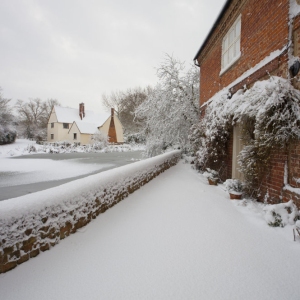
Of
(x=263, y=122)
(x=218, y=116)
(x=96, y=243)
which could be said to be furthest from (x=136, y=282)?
(x=218, y=116)

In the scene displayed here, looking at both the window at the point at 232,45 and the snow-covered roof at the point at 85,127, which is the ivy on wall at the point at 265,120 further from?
the snow-covered roof at the point at 85,127

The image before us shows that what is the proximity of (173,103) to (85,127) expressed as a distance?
93.8 ft

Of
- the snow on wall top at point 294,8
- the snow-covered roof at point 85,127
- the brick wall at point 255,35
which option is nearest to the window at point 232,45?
the brick wall at point 255,35

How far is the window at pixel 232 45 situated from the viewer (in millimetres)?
5910

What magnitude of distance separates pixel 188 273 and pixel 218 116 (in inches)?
195

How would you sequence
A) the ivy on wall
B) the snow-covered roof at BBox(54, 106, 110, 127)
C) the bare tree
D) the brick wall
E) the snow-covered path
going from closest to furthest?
the snow-covered path, the ivy on wall, the brick wall, the bare tree, the snow-covered roof at BBox(54, 106, 110, 127)

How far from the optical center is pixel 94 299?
187 cm

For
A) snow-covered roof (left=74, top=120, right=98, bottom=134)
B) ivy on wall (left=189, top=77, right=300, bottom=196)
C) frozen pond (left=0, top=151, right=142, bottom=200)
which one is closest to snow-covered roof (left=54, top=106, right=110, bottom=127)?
snow-covered roof (left=74, top=120, right=98, bottom=134)

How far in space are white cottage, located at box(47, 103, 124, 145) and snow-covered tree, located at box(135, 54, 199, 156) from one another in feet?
77.6

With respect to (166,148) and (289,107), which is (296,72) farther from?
(166,148)

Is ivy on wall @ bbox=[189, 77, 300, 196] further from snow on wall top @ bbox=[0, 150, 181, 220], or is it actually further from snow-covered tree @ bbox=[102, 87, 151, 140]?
snow-covered tree @ bbox=[102, 87, 151, 140]

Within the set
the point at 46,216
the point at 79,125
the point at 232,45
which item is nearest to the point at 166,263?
the point at 46,216

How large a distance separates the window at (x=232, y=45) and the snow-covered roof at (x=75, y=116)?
115 ft

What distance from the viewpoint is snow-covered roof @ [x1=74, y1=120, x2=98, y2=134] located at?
120 feet
